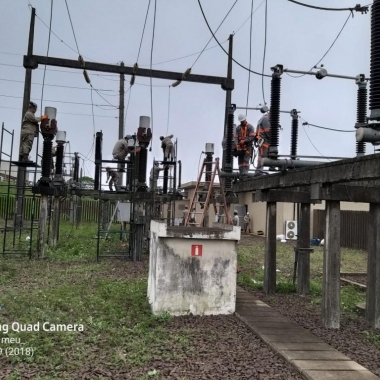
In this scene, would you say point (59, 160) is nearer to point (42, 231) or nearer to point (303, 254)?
point (42, 231)

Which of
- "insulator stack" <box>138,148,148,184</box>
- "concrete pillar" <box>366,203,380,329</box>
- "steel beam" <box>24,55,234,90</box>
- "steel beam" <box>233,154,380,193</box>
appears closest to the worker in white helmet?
"steel beam" <box>233,154,380,193</box>

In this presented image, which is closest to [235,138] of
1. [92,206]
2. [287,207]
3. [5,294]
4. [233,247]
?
[233,247]

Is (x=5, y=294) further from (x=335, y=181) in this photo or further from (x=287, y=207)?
(x=287, y=207)

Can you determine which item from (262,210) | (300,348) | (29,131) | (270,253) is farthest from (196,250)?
(262,210)

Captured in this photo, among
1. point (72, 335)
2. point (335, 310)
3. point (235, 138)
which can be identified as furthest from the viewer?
point (235, 138)

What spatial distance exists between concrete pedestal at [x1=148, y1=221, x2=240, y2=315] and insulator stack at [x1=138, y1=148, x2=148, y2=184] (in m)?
6.07

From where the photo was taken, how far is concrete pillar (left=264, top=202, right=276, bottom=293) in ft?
30.6

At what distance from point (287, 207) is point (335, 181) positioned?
1985cm

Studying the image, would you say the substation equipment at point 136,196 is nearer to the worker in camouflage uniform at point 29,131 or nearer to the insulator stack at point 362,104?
the worker in camouflage uniform at point 29,131

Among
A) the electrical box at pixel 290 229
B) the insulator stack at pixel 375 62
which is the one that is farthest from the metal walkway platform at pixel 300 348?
the electrical box at pixel 290 229

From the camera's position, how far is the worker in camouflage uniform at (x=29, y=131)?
12.5 meters

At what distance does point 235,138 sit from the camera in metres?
10.9

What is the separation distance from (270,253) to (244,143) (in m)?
2.59

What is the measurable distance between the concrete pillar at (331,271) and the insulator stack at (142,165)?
23.7ft
